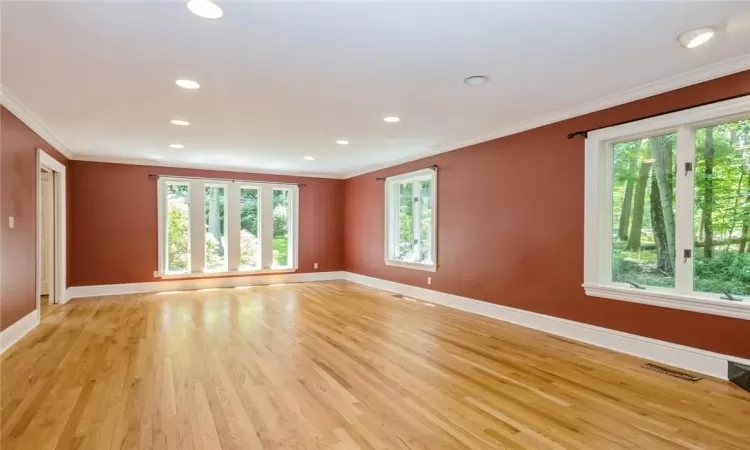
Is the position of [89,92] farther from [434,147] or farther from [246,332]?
[434,147]

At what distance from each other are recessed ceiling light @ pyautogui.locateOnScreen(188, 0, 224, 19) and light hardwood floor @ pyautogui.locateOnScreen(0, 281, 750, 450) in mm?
2316

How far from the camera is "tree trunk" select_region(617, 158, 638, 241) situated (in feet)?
12.2

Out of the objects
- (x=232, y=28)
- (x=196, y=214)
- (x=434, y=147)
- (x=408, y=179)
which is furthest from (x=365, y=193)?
(x=232, y=28)

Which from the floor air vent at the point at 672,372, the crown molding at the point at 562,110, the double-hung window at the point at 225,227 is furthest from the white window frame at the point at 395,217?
the floor air vent at the point at 672,372

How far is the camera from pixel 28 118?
13.7 feet

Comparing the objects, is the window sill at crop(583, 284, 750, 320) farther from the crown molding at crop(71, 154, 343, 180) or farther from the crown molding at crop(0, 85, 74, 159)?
the crown molding at crop(71, 154, 343, 180)

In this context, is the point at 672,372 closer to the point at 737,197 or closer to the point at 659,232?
the point at 659,232

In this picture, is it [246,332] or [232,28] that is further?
[246,332]

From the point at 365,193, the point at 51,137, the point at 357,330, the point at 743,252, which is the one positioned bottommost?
the point at 357,330

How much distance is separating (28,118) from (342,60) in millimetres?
3723

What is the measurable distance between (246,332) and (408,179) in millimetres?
3773

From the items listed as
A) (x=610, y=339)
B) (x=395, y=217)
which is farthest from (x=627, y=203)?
(x=395, y=217)

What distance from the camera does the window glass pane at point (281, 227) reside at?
8305 millimetres

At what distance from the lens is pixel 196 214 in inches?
291
